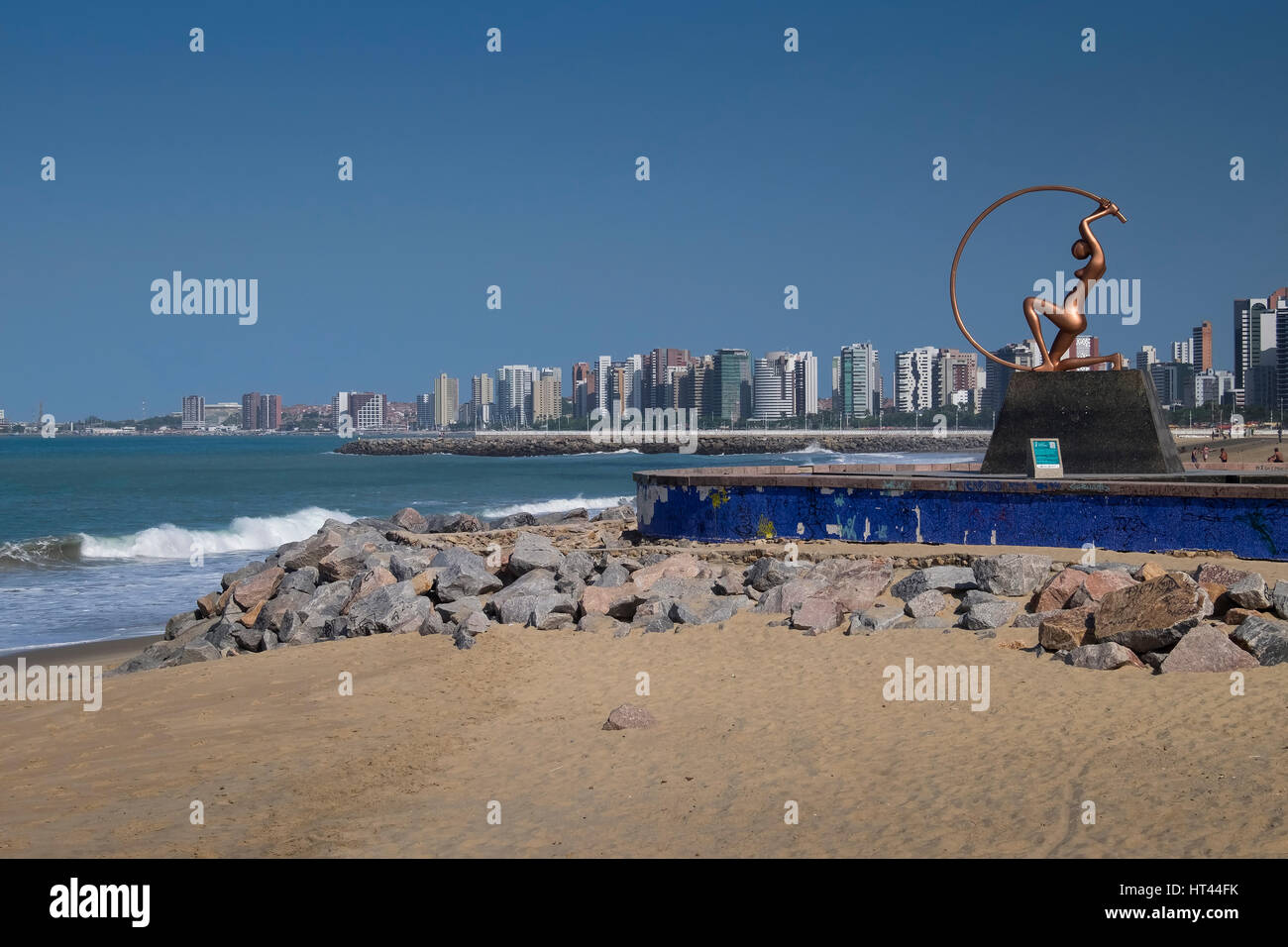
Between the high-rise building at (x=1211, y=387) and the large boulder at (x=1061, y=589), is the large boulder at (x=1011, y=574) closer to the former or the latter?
the large boulder at (x=1061, y=589)

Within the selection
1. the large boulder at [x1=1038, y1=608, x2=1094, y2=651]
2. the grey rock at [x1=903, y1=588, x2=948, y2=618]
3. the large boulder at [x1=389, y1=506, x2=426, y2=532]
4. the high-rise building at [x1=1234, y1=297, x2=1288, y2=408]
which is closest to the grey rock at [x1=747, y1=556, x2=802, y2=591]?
the grey rock at [x1=903, y1=588, x2=948, y2=618]

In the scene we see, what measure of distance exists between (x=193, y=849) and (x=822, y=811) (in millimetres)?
3148

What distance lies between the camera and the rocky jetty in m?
8.15

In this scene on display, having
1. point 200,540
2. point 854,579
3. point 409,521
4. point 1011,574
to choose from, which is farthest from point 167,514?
point 1011,574

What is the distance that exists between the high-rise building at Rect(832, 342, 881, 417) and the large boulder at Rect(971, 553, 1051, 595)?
174141 millimetres

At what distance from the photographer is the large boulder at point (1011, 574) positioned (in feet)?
35.0

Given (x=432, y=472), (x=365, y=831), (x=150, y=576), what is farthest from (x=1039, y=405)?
(x=432, y=472)

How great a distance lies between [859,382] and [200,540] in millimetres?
166948

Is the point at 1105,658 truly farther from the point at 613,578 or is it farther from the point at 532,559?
the point at 532,559

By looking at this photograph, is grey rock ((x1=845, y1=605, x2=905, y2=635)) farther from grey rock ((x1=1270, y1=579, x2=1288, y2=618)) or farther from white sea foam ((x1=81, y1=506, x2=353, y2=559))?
white sea foam ((x1=81, y1=506, x2=353, y2=559))

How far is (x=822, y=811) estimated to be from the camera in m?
5.88

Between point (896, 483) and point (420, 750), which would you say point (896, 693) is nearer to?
point (420, 750)

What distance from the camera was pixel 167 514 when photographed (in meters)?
41.9

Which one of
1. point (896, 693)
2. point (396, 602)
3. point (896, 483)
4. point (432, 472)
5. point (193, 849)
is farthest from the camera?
point (432, 472)
